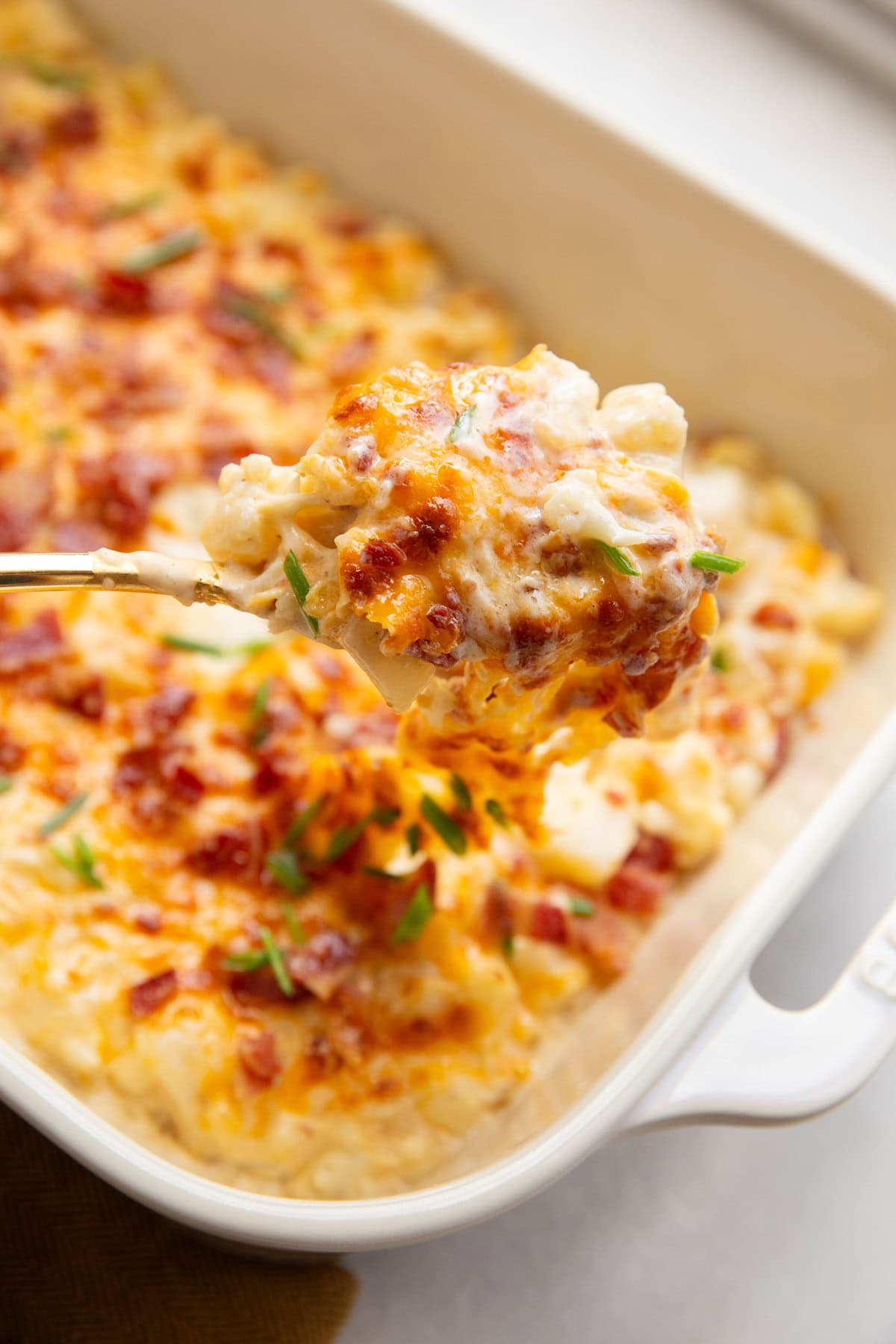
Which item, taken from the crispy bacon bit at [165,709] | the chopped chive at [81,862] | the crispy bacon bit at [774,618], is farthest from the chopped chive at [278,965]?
the crispy bacon bit at [774,618]

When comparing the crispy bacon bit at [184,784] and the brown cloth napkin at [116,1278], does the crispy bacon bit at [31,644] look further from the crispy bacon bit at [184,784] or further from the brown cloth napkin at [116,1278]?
the brown cloth napkin at [116,1278]

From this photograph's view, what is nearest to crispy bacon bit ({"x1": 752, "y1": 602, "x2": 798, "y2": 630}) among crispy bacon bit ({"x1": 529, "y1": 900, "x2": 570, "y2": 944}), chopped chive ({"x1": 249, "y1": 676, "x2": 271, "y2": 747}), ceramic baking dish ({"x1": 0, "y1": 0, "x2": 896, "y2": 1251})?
ceramic baking dish ({"x1": 0, "y1": 0, "x2": 896, "y2": 1251})

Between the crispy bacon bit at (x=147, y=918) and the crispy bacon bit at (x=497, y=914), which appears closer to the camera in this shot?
the crispy bacon bit at (x=147, y=918)

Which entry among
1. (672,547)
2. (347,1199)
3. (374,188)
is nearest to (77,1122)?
(347,1199)

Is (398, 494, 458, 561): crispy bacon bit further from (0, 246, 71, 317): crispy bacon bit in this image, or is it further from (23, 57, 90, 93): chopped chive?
(23, 57, 90, 93): chopped chive

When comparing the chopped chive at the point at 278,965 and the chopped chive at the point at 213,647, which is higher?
the chopped chive at the point at 213,647

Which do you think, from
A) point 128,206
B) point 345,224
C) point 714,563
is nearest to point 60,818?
point 714,563

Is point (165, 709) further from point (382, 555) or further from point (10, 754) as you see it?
point (382, 555)
